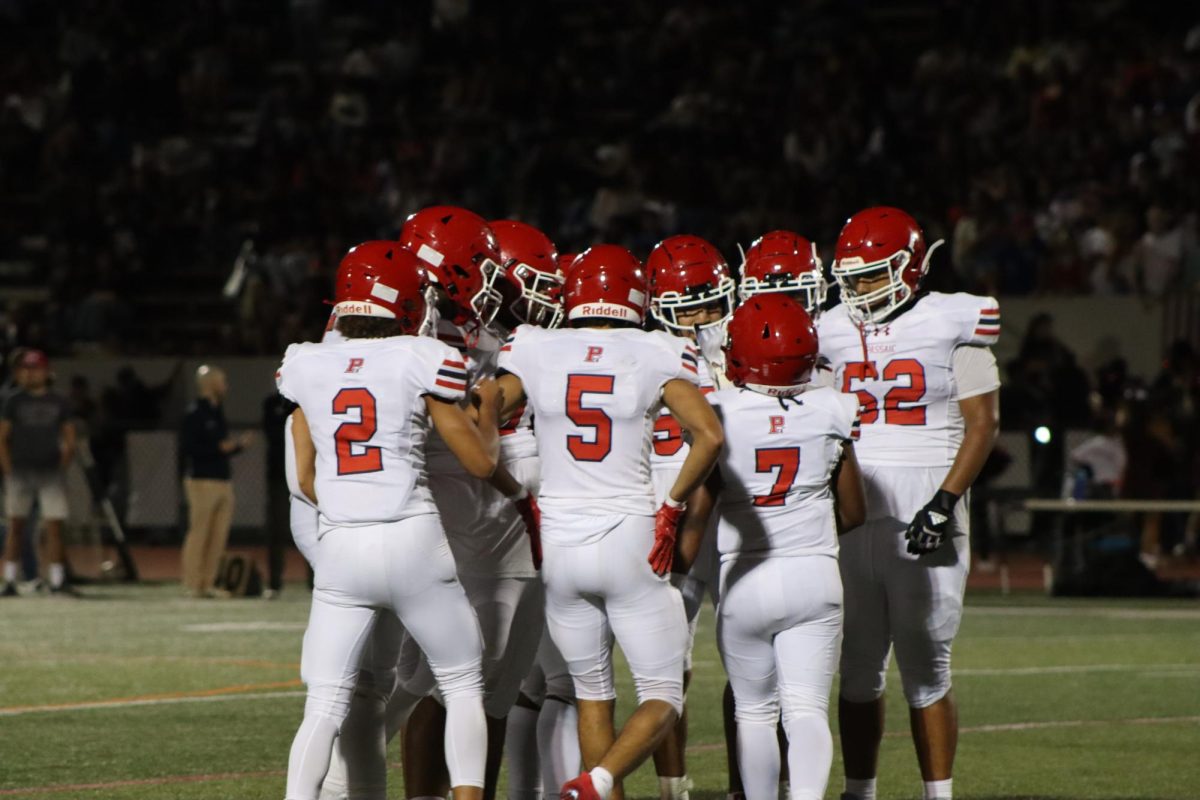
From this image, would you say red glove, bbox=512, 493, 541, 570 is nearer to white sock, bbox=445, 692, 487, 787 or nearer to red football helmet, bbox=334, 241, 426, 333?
white sock, bbox=445, 692, 487, 787

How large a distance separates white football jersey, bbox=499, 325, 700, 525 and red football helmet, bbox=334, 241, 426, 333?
1.45 ft

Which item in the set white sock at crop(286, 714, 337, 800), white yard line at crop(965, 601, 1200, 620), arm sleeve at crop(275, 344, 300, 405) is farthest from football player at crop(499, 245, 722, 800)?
white yard line at crop(965, 601, 1200, 620)

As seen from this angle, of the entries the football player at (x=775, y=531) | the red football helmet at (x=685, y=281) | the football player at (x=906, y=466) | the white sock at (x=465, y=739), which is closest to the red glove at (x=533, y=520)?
the football player at (x=775, y=531)

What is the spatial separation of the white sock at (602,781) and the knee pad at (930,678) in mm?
1342

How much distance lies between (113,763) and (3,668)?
3478mm

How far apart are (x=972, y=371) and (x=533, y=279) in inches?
61.5

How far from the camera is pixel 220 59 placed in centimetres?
2533

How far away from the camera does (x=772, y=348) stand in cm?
602

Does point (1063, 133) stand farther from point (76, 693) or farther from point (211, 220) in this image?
point (76, 693)

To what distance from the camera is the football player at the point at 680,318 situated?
6.80m

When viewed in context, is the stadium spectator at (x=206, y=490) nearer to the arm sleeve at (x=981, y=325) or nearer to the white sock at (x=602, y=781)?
the arm sleeve at (x=981, y=325)

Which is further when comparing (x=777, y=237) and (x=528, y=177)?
(x=528, y=177)

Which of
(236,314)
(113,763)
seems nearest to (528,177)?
(236,314)

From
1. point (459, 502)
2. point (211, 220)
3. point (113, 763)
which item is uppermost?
point (211, 220)
